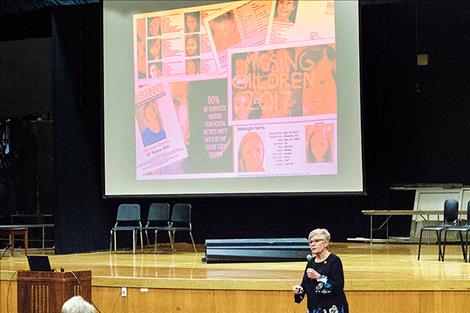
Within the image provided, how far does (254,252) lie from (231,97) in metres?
2.03

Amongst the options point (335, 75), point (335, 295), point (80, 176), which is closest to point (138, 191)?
point (80, 176)

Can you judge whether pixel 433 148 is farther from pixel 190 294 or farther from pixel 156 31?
pixel 190 294

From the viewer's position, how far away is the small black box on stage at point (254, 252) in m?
9.84

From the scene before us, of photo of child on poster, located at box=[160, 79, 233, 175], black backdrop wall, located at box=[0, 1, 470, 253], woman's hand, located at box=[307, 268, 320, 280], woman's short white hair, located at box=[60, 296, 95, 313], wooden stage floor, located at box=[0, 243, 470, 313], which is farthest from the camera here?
black backdrop wall, located at box=[0, 1, 470, 253]

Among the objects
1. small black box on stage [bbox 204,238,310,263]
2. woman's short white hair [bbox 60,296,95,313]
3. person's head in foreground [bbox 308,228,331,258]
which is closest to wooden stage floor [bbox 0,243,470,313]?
small black box on stage [bbox 204,238,310,263]

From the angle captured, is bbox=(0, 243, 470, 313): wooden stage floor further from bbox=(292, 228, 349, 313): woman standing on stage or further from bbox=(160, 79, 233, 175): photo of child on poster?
bbox=(292, 228, 349, 313): woman standing on stage

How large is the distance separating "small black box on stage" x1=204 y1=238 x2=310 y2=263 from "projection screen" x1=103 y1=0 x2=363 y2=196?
0.78 m

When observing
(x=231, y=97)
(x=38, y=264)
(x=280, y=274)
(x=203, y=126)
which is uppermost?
(x=231, y=97)

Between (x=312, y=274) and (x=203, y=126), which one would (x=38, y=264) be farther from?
(x=203, y=126)

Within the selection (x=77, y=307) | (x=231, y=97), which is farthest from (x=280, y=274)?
(x=77, y=307)

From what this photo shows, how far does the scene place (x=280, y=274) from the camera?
8.23m

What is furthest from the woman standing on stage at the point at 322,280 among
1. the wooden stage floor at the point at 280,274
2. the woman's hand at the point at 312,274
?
the wooden stage floor at the point at 280,274

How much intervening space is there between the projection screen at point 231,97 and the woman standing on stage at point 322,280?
465 cm

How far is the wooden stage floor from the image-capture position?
7.37 m
